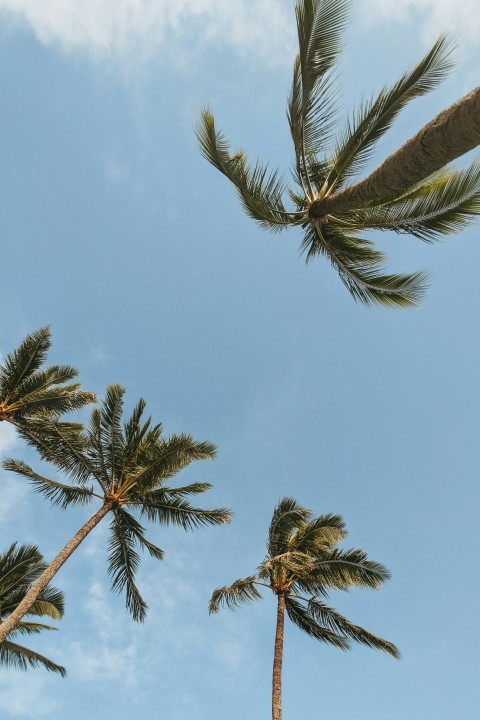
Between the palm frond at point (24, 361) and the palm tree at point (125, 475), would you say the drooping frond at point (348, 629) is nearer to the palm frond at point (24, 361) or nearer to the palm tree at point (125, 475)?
the palm tree at point (125, 475)

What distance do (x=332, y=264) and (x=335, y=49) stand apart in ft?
14.5

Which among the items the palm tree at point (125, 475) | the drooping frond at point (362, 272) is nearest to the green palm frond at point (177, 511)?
the palm tree at point (125, 475)

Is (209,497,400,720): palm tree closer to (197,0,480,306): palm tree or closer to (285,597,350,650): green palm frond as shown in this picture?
(285,597,350,650): green palm frond

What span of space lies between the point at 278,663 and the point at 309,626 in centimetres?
196

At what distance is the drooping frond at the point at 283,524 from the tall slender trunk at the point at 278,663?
1.54 m

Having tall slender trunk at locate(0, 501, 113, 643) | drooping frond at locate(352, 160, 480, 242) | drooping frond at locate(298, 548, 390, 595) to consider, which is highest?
drooping frond at locate(352, 160, 480, 242)

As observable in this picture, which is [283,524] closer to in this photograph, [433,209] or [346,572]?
[346,572]

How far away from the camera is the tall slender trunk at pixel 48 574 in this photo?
12.7 metres

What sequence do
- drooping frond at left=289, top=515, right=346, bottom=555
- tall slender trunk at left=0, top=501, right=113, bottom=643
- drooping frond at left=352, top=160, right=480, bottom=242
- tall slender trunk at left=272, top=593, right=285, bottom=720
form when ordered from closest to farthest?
1. drooping frond at left=352, top=160, right=480, bottom=242
2. tall slender trunk at left=0, top=501, right=113, bottom=643
3. tall slender trunk at left=272, top=593, right=285, bottom=720
4. drooping frond at left=289, top=515, right=346, bottom=555

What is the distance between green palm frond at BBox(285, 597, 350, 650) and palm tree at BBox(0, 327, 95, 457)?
9.55 metres

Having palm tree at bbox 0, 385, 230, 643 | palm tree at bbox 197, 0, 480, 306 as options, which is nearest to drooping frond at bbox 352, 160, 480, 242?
palm tree at bbox 197, 0, 480, 306

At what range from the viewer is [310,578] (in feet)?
56.9

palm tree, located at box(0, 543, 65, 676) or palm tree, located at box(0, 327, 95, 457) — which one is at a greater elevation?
palm tree, located at box(0, 327, 95, 457)

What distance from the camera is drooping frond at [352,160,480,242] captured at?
8289 millimetres
